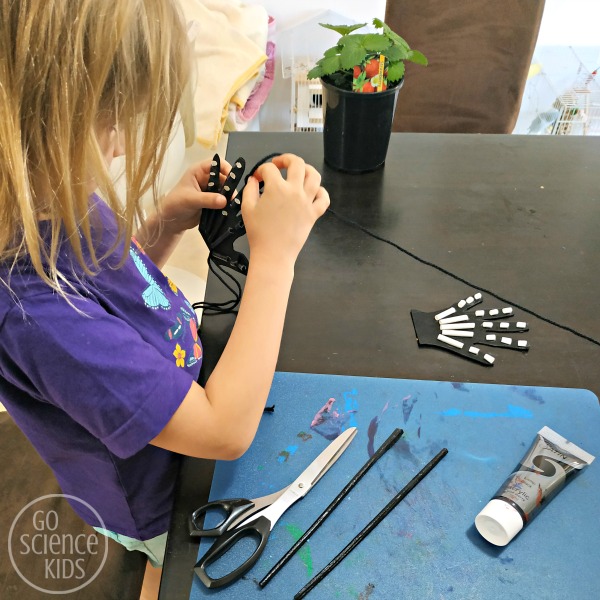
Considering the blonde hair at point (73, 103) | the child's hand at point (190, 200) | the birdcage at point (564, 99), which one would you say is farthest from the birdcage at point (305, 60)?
the blonde hair at point (73, 103)

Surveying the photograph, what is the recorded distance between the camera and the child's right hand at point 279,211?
660 mm

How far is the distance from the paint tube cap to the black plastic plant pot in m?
0.62

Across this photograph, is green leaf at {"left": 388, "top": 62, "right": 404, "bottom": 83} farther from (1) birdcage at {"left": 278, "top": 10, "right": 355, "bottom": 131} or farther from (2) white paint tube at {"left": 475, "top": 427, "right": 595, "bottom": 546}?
(1) birdcage at {"left": 278, "top": 10, "right": 355, "bottom": 131}

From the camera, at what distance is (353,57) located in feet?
2.93

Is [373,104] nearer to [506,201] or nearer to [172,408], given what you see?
[506,201]

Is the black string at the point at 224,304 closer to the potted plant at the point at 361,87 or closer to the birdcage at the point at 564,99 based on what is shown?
the potted plant at the point at 361,87

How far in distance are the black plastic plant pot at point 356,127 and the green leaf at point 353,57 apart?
0.04m

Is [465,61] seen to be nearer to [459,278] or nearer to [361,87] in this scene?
[361,87]

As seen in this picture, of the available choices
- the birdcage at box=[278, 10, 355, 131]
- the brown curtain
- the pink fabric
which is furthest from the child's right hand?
the birdcage at box=[278, 10, 355, 131]

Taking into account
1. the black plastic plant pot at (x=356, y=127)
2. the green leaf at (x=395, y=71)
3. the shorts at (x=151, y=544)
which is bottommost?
the shorts at (x=151, y=544)

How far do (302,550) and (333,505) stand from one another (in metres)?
0.05

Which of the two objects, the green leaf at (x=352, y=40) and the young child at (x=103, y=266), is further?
the green leaf at (x=352, y=40)

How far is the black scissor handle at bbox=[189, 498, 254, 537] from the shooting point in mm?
538

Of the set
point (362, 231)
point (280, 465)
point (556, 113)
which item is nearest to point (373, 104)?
point (362, 231)
